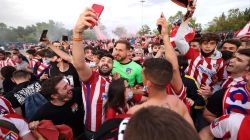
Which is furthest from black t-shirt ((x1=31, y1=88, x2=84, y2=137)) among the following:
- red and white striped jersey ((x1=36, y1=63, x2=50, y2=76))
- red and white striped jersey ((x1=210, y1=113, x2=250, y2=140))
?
red and white striped jersey ((x1=36, y1=63, x2=50, y2=76))

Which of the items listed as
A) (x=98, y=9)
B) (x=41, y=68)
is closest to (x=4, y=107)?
(x=98, y=9)

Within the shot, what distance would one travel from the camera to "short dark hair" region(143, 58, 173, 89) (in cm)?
229

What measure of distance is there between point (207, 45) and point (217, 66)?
18.1 inches

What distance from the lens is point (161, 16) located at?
2787mm

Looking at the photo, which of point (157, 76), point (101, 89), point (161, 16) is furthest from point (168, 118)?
point (101, 89)

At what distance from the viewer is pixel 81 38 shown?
264 centimetres

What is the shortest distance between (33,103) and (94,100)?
1.20 metres

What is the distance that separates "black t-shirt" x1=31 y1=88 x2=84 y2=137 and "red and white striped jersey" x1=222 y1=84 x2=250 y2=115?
205cm

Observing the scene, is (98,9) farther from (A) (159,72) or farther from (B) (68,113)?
(B) (68,113)

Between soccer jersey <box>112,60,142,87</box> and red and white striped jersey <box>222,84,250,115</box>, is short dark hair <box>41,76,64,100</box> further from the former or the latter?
red and white striped jersey <box>222,84,250,115</box>

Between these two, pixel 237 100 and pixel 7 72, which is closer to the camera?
pixel 237 100

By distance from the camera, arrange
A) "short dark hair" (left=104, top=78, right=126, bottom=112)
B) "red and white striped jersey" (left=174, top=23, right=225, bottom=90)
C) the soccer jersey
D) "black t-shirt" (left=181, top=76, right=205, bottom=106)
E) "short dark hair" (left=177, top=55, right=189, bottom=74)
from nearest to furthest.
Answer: "short dark hair" (left=104, top=78, right=126, bottom=112), "black t-shirt" (left=181, top=76, right=205, bottom=106), "short dark hair" (left=177, top=55, right=189, bottom=74), "red and white striped jersey" (left=174, top=23, right=225, bottom=90), the soccer jersey

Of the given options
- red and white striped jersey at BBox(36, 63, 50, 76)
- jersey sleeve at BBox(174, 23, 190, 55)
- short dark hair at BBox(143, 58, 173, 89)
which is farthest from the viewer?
red and white striped jersey at BBox(36, 63, 50, 76)

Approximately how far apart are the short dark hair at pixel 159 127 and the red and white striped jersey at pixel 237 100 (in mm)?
1627
